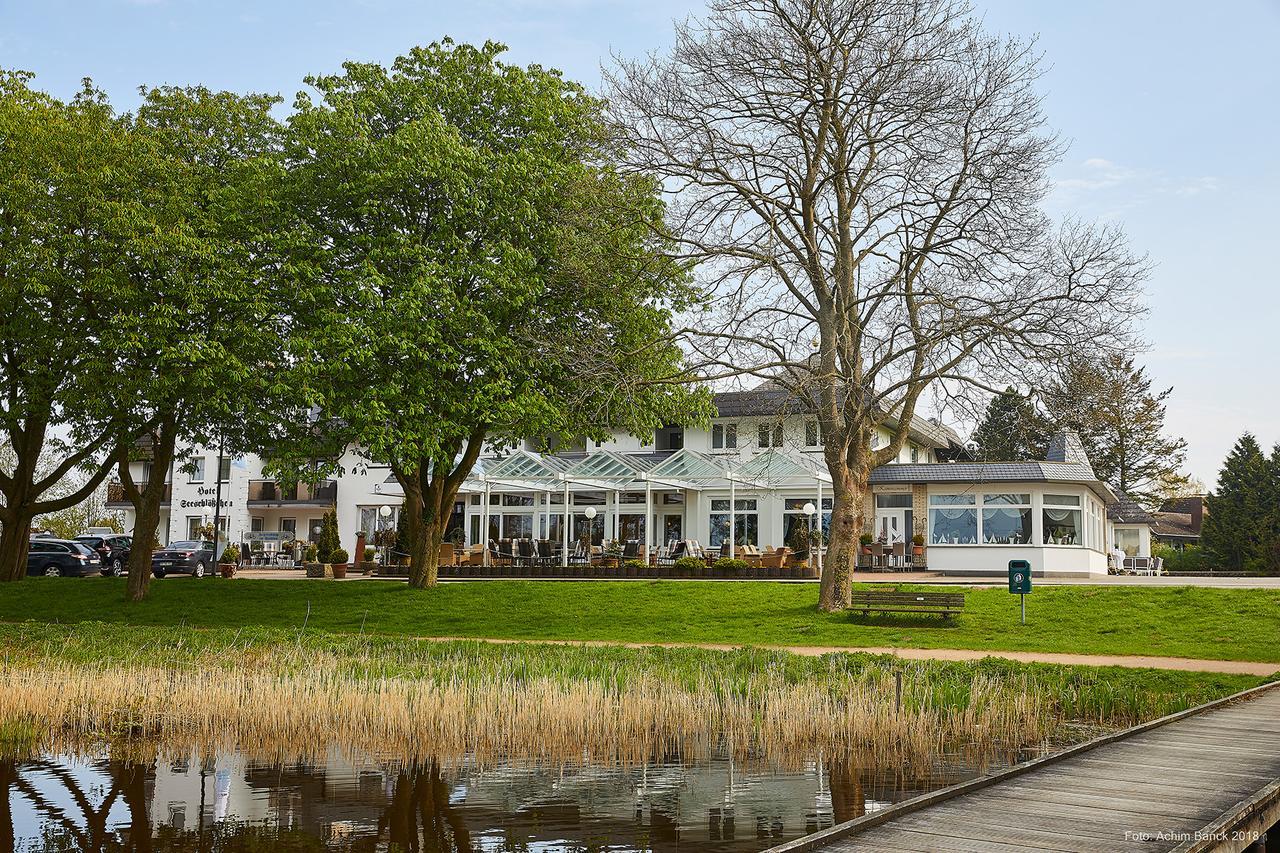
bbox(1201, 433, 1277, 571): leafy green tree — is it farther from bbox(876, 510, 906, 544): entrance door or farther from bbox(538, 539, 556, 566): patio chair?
bbox(538, 539, 556, 566): patio chair

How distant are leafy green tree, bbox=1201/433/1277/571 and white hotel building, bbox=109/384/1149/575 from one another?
6.32 metres

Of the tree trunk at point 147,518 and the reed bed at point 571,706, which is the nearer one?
the reed bed at point 571,706

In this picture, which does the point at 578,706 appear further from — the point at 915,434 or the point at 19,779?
the point at 915,434

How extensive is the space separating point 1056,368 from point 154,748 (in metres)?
15.3

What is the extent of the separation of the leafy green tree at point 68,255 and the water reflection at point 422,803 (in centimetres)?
1487

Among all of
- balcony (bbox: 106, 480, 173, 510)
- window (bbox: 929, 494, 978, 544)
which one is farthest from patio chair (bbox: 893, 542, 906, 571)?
balcony (bbox: 106, 480, 173, 510)

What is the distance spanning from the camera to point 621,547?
36.6 m

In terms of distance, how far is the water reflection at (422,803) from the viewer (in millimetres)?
7797

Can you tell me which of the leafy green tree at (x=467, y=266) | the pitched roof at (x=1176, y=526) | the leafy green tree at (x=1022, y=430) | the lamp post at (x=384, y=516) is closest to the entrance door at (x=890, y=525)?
the leafy green tree at (x=467, y=266)

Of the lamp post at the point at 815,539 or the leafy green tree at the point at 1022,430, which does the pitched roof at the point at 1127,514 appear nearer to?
the lamp post at the point at 815,539

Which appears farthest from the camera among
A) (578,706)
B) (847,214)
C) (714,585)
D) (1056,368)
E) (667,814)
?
(714,585)

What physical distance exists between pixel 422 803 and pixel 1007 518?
27895mm

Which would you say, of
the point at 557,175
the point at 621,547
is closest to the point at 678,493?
the point at 621,547

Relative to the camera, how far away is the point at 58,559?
37.4 metres
